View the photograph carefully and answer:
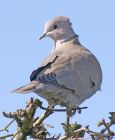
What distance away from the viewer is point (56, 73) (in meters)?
5.92

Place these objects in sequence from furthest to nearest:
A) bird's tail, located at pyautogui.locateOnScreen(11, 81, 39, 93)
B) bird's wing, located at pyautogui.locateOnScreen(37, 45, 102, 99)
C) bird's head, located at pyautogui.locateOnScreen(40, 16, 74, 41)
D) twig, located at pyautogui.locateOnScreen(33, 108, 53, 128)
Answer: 1. bird's head, located at pyautogui.locateOnScreen(40, 16, 74, 41)
2. bird's wing, located at pyautogui.locateOnScreen(37, 45, 102, 99)
3. bird's tail, located at pyautogui.locateOnScreen(11, 81, 39, 93)
4. twig, located at pyautogui.locateOnScreen(33, 108, 53, 128)

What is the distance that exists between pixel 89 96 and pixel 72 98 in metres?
0.36

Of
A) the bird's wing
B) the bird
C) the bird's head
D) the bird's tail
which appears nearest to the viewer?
the bird's tail

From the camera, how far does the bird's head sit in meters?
7.86

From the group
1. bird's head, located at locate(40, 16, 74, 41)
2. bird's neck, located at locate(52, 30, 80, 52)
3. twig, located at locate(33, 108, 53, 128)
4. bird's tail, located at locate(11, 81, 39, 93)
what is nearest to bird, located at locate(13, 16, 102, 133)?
bird's tail, located at locate(11, 81, 39, 93)

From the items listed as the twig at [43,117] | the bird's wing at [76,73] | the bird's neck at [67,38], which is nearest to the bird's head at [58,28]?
the bird's neck at [67,38]

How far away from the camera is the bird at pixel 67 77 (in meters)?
5.52

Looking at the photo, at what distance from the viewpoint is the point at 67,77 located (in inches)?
232

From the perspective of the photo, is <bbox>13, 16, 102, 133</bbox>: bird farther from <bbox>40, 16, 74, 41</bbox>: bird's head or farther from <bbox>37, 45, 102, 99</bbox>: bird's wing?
<bbox>40, 16, 74, 41</bbox>: bird's head

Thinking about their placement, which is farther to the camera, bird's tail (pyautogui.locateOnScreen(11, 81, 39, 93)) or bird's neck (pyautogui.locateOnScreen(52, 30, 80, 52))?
bird's neck (pyautogui.locateOnScreen(52, 30, 80, 52))

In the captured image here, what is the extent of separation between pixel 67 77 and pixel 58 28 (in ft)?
7.47

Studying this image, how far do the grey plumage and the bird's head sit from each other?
1.29ft

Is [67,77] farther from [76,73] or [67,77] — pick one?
[76,73]

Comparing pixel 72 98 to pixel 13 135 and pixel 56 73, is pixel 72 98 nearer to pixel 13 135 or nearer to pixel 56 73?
pixel 56 73
